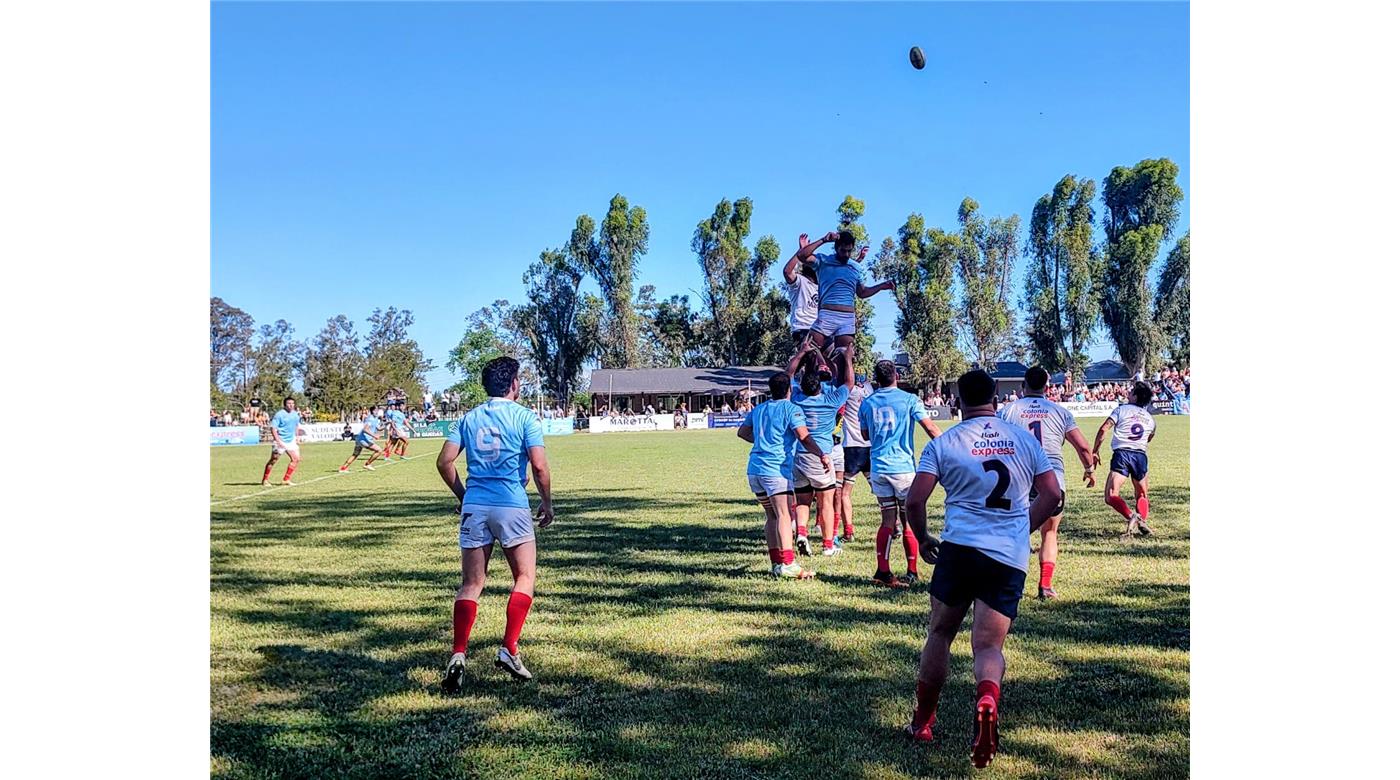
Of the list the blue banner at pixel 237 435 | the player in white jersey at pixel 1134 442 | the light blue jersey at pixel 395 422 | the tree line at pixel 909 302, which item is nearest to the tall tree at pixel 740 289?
the tree line at pixel 909 302

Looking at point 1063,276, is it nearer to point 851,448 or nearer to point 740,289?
point 740,289

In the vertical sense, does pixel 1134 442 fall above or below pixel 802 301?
below

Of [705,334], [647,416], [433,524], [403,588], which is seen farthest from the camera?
[705,334]

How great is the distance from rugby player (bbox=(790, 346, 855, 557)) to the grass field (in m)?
0.46

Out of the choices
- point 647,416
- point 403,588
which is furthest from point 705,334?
point 403,588

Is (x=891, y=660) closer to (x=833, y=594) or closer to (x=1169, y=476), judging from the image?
(x=833, y=594)

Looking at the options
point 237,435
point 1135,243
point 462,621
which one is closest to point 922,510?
point 462,621

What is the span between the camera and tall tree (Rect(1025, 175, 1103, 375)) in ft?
210

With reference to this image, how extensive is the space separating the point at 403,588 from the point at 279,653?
234 cm

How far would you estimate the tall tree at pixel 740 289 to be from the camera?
6969 centimetres

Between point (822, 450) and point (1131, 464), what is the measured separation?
399 cm

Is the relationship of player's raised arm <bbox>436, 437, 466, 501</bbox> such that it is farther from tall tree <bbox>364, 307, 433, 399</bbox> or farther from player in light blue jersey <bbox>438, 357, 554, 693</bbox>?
tall tree <bbox>364, 307, 433, 399</bbox>

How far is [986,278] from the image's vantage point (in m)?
68.8

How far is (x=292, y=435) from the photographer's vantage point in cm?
2205
